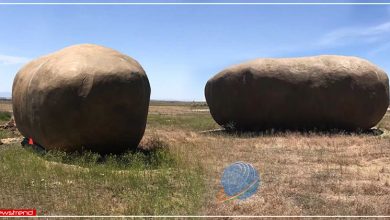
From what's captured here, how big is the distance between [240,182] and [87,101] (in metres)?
4.43

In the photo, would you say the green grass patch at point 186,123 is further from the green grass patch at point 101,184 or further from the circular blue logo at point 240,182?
the circular blue logo at point 240,182

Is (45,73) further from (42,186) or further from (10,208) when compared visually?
(10,208)

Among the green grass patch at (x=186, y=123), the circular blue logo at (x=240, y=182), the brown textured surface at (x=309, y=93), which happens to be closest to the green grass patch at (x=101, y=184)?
the circular blue logo at (x=240, y=182)

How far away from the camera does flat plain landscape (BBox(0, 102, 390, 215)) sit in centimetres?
604

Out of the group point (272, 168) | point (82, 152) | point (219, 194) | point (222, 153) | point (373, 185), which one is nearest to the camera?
point (219, 194)

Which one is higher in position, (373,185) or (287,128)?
(373,185)

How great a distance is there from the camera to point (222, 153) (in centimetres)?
1162

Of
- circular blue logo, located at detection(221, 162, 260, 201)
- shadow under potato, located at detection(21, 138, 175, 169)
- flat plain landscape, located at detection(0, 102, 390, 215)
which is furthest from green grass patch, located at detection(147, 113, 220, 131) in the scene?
circular blue logo, located at detection(221, 162, 260, 201)

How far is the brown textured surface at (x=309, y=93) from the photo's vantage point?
58.4ft

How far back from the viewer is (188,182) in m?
7.49

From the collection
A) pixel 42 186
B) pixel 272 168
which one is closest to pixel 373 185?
pixel 272 168

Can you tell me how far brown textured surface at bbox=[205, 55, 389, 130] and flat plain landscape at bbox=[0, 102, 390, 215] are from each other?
608 cm

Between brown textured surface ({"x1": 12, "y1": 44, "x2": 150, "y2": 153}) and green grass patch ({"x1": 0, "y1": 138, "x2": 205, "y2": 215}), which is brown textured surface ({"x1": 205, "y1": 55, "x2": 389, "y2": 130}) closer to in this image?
brown textured surface ({"x1": 12, "y1": 44, "x2": 150, "y2": 153})

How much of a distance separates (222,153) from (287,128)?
7709 millimetres
